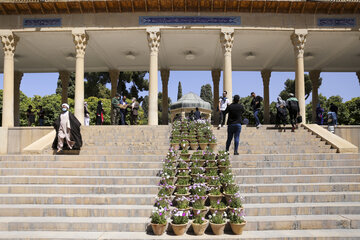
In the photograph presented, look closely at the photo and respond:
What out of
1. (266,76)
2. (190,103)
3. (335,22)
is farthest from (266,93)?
(190,103)

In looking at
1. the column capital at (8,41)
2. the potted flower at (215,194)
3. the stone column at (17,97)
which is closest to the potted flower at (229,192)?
the potted flower at (215,194)

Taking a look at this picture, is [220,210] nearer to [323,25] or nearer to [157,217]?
[157,217]

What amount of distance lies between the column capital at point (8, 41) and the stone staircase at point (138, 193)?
7.89 m

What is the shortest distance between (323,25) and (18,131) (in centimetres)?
1500

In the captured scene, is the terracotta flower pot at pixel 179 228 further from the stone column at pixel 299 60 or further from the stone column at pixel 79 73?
the stone column at pixel 299 60

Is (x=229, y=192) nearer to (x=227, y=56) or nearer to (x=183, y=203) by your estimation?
(x=183, y=203)

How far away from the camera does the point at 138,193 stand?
6.14 m

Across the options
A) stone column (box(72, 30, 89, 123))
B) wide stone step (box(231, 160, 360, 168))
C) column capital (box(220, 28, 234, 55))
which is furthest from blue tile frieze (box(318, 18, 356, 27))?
stone column (box(72, 30, 89, 123))

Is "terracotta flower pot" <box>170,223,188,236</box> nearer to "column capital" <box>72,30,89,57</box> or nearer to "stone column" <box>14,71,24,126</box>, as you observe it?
"column capital" <box>72,30,89,57</box>

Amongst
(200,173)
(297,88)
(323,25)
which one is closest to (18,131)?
(200,173)

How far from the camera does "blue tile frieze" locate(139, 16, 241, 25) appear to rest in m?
13.5

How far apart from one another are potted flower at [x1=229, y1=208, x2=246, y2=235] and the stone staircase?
13 centimetres

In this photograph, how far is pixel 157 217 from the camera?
4613 millimetres

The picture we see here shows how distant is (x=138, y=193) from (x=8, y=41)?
11743 mm
